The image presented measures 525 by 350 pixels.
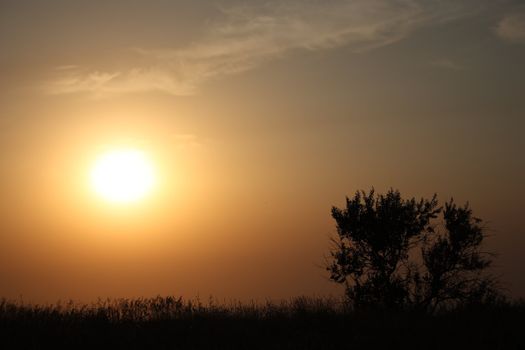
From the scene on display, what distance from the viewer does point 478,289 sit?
2666cm

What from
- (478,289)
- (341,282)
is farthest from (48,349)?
(478,289)

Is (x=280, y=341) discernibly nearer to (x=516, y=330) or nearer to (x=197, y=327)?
(x=197, y=327)

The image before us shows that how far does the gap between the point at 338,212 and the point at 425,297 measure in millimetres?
6057

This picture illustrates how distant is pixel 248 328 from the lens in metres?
14.6

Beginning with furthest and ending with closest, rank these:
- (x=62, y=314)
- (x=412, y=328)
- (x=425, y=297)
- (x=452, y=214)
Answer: (x=452, y=214)
(x=425, y=297)
(x=62, y=314)
(x=412, y=328)

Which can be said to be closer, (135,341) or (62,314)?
(135,341)

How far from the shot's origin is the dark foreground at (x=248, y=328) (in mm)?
13227

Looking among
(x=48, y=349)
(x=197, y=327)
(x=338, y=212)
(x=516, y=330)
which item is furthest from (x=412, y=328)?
(x=338, y=212)

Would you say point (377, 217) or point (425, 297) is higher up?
point (377, 217)

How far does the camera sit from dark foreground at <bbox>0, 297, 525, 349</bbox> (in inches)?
521

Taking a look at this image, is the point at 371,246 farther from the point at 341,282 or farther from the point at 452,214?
the point at 452,214

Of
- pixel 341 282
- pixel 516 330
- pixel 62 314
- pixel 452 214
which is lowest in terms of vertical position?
pixel 516 330

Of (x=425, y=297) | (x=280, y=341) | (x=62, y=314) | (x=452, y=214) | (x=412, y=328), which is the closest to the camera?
(x=280, y=341)

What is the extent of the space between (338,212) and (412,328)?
14.4 m
